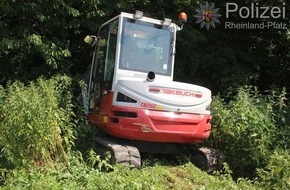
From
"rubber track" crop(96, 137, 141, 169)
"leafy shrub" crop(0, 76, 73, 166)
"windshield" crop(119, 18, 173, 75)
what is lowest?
"rubber track" crop(96, 137, 141, 169)

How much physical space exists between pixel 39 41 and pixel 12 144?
3329 millimetres

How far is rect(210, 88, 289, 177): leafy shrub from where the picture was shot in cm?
621

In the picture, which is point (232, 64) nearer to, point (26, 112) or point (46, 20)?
point (46, 20)

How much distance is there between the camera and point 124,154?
226 inches

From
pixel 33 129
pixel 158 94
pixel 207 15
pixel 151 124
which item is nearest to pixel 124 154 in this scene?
pixel 151 124

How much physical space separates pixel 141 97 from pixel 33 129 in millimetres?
1645

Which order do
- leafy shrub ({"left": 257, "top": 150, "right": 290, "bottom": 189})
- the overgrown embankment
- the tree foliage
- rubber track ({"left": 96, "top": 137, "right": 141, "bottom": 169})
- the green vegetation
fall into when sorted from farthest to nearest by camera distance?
1. the tree foliage
2. rubber track ({"left": 96, "top": 137, "right": 141, "bottom": 169})
3. leafy shrub ({"left": 257, "top": 150, "right": 290, "bottom": 189})
4. the green vegetation
5. the overgrown embankment

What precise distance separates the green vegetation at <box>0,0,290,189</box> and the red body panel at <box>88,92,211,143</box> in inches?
19.5

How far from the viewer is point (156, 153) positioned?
675cm

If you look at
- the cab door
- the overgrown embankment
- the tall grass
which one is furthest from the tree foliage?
the tall grass

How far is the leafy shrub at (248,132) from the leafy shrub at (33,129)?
8.95 feet

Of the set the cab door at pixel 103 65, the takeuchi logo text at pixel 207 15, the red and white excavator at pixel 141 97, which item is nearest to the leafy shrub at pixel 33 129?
the red and white excavator at pixel 141 97

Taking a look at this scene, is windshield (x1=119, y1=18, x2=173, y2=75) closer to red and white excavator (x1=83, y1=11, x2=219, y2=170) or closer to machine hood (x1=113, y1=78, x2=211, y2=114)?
red and white excavator (x1=83, y1=11, x2=219, y2=170)

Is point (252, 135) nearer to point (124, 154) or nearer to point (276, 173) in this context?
point (276, 173)
